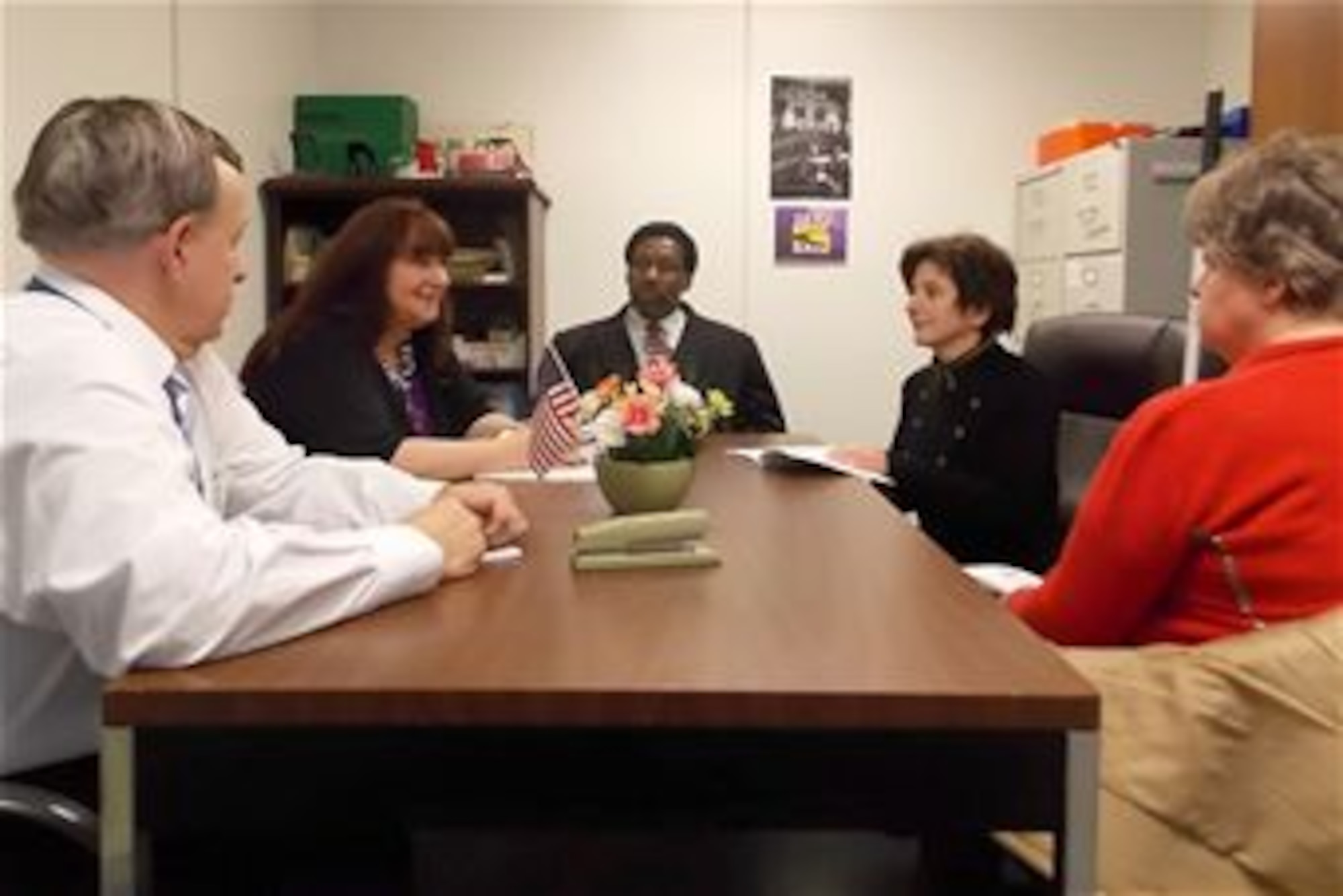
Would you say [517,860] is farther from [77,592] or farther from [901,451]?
[901,451]

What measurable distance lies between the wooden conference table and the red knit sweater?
285 mm

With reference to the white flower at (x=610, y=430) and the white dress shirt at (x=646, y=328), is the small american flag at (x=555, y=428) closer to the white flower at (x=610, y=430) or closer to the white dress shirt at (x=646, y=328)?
the white flower at (x=610, y=430)

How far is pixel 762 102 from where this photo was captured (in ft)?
17.2

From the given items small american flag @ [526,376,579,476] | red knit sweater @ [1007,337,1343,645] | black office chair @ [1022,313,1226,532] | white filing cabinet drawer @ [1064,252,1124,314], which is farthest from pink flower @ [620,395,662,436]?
white filing cabinet drawer @ [1064,252,1124,314]

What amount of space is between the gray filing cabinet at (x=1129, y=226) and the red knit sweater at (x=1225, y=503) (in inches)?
104

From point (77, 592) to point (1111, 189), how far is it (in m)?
3.75

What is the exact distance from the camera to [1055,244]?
4.75 metres

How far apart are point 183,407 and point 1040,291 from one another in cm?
400

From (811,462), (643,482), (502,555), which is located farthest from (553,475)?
(502,555)

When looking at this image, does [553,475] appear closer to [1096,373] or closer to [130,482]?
[1096,373]

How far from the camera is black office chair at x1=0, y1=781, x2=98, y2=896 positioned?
1.23m

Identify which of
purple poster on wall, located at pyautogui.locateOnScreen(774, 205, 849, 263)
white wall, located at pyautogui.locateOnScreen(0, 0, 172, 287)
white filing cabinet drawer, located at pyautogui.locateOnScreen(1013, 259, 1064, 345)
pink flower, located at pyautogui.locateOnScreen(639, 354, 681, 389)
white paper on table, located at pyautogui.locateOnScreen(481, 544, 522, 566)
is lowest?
white paper on table, located at pyautogui.locateOnScreen(481, 544, 522, 566)

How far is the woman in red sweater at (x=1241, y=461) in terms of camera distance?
137cm

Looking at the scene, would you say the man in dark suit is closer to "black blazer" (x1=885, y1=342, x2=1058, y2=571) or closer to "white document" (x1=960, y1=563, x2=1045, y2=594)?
"black blazer" (x1=885, y1=342, x2=1058, y2=571)
